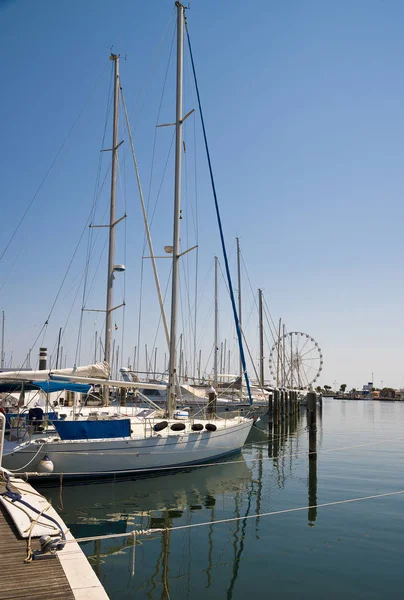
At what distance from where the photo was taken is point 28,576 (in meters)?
6.54

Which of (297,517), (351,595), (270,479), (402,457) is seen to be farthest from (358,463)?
(351,595)

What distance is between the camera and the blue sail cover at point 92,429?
669 inches

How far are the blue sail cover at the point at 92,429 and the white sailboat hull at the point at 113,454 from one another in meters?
0.21

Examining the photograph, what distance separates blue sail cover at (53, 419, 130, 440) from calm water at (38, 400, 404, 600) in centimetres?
178

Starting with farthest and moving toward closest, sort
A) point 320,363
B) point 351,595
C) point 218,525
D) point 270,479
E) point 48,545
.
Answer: point 320,363 → point 270,479 → point 218,525 → point 351,595 → point 48,545

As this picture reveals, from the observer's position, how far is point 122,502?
51.1 ft

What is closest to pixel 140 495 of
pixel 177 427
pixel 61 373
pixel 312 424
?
pixel 177 427

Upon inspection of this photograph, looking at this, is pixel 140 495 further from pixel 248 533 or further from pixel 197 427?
pixel 248 533

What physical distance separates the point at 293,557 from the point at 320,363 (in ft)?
221

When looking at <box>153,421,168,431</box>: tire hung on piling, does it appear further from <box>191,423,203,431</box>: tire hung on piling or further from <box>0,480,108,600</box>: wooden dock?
<box>0,480,108,600</box>: wooden dock


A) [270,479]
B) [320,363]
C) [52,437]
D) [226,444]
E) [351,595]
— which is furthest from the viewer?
[320,363]

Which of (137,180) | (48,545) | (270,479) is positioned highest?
(137,180)

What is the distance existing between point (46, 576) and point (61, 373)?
1350 centimetres

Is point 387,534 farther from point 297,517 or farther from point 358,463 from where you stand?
point 358,463
